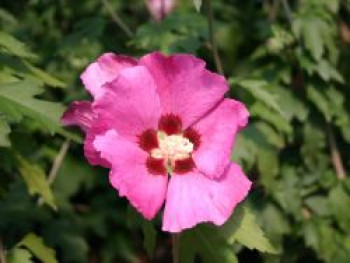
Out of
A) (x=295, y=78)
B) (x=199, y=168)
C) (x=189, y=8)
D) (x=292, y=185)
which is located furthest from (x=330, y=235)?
(x=199, y=168)

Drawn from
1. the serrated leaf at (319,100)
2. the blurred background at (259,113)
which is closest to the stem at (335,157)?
the blurred background at (259,113)

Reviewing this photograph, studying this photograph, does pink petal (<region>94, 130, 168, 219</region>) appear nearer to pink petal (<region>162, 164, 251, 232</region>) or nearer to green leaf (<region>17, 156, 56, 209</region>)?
pink petal (<region>162, 164, 251, 232</region>)

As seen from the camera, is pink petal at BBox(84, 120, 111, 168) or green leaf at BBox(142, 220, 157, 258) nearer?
pink petal at BBox(84, 120, 111, 168)

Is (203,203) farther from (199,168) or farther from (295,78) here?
(295,78)

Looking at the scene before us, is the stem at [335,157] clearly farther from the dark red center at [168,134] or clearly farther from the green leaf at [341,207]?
the dark red center at [168,134]

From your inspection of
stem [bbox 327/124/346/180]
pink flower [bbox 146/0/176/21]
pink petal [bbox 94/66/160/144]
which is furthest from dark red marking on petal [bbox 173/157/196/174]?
pink flower [bbox 146/0/176/21]

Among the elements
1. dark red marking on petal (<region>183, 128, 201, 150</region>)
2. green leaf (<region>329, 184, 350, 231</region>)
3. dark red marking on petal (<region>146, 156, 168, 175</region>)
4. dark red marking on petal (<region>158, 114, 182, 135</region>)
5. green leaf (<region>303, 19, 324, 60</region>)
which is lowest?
green leaf (<region>329, 184, 350, 231</region>)

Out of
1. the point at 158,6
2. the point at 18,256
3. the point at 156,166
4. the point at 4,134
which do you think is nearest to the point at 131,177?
the point at 156,166
